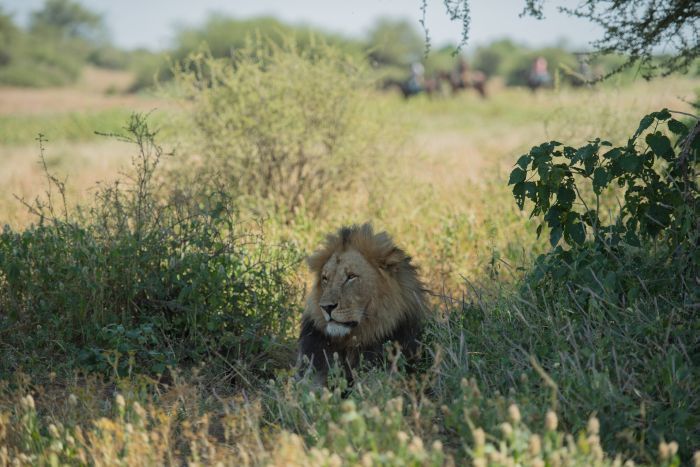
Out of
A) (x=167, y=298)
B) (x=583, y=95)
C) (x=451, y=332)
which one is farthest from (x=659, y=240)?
(x=583, y=95)

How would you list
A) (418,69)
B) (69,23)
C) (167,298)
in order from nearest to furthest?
(167,298), (418,69), (69,23)

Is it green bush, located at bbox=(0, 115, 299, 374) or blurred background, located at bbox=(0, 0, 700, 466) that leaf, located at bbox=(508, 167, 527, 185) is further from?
green bush, located at bbox=(0, 115, 299, 374)

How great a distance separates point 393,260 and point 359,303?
0.33 m

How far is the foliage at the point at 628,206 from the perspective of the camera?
5.10 meters

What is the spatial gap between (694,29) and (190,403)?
13.9 ft

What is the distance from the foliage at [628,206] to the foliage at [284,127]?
469 cm

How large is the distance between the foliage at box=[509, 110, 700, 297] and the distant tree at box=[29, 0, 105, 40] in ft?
280

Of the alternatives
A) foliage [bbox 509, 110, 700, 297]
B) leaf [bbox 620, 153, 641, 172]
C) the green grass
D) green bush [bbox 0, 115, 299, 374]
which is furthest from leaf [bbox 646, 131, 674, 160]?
the green grass

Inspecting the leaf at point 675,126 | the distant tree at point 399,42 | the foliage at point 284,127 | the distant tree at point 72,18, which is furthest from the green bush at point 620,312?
the distant tree at point 72,18

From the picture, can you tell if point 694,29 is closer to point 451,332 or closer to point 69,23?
point 451,332

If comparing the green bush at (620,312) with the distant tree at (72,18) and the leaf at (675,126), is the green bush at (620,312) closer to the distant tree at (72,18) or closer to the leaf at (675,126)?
the leaf at (675,126)

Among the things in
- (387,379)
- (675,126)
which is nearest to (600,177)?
(675,126)

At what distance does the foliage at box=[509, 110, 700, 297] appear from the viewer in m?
5.10

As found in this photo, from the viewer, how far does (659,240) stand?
5508mm
